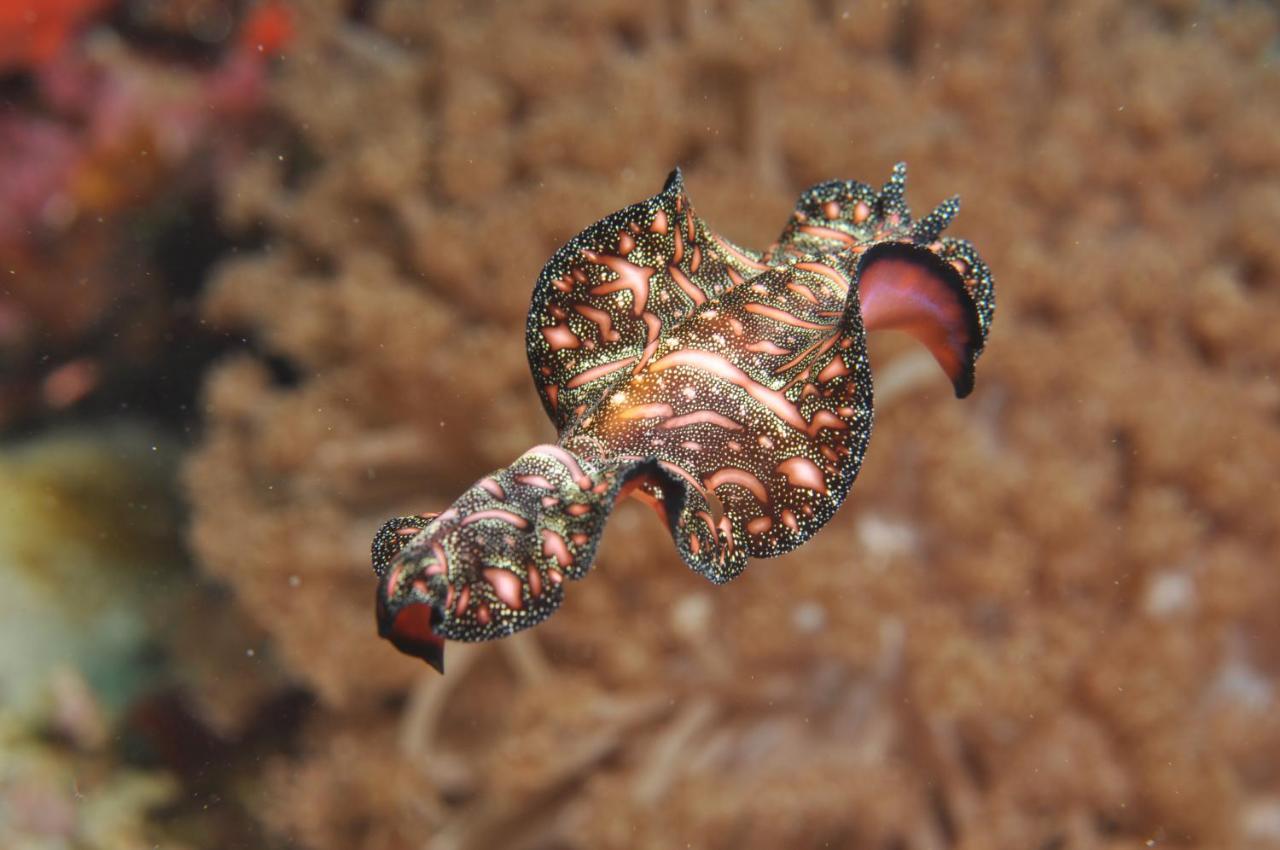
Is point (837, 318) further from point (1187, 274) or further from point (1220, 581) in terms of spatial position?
point (1187, 274)

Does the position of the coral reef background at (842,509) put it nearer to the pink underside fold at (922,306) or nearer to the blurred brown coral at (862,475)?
the blurred brown coral at (862,475)

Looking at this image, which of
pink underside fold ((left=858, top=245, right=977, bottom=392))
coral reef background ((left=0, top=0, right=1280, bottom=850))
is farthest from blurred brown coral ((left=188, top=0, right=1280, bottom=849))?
pink underside fold ((left=858, top=245, right=977, bottom=392))

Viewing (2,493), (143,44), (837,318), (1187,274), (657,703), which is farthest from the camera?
(143,44)

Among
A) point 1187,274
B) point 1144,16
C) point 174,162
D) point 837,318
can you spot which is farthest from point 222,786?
point 1144,16

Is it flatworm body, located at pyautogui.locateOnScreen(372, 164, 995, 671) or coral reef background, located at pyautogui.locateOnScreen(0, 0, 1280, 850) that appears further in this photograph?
coral reef background, located at pyautogui.locateOnScreen(0, 0, 1280, 850)

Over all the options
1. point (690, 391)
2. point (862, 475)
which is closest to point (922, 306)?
point (690, 391)

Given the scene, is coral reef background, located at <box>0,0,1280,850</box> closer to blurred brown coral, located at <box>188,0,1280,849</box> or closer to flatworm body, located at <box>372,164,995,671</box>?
blurred brown coral, located at <box>188,0,1280,849</box>
